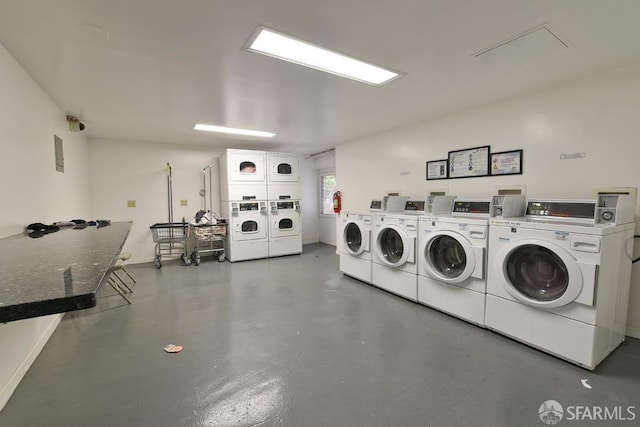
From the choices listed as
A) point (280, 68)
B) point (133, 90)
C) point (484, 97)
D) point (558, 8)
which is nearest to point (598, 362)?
point (558, 8)

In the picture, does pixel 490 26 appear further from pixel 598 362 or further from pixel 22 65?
pixel 22 65

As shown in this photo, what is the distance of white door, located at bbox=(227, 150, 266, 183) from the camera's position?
5367 millimetres

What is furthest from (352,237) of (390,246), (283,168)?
(283,168)

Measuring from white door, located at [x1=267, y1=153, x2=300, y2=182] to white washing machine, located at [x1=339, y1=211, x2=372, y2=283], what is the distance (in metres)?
2.14

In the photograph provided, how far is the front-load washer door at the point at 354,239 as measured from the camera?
12.9ft

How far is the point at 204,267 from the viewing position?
Answer: 5.07 metres

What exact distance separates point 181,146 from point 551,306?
6.23m

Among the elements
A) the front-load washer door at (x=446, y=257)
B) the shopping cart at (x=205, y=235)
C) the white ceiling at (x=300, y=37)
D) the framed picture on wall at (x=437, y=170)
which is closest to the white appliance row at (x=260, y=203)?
the shopping cart at (x=205, y=235)

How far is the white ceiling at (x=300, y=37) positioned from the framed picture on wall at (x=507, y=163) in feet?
2.12

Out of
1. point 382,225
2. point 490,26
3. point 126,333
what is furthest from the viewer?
point 382,225

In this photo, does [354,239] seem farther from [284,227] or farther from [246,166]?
[246,166]

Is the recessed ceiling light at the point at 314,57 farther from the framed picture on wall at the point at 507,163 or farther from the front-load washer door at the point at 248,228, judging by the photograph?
the front-load washer door at the point at 248,228

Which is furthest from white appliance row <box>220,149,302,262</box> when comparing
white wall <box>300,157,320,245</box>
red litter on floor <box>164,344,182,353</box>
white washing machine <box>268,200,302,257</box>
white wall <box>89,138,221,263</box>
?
red litter on floor <box>164,344,182,353</box>

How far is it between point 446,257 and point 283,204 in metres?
3.67
